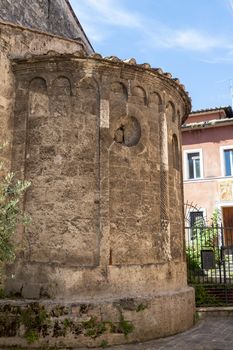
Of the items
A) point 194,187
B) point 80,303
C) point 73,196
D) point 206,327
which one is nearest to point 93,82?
point 73,196

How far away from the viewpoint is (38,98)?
25.0 ft

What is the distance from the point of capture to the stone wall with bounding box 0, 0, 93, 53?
8.96 meters

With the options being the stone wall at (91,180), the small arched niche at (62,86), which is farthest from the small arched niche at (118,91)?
the small arched niche at (62,86)

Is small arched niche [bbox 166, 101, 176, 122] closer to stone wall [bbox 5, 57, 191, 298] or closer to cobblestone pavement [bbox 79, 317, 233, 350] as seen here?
stone wall [bbox 5, 57, 191, 298]

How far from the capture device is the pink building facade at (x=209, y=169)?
1995 cm

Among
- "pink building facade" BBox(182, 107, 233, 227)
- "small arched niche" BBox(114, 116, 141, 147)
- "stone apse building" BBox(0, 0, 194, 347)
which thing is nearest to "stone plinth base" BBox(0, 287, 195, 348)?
"stone apse building" BBox(0, 0, 194, 347)

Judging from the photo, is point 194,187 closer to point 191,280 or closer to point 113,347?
point 191,280

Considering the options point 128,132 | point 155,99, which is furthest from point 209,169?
point 128,132

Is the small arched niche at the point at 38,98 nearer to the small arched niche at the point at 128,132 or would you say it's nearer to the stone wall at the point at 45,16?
the small arched niche at the point at 128,132

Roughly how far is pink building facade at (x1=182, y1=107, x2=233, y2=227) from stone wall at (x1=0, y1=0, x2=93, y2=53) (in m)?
10.5

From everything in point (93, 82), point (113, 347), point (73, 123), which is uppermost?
point (93, 82)

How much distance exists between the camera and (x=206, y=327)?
820 centimetres

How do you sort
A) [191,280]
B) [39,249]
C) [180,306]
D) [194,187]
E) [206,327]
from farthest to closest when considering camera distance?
[194,187], [191,280], [206,327], [180,306], [39,249]

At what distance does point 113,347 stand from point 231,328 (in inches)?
113
